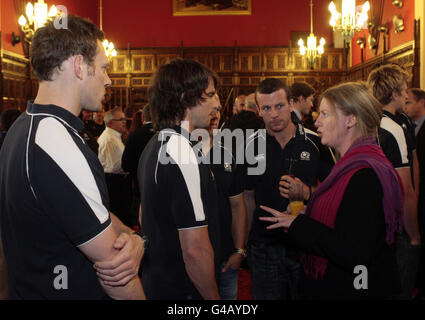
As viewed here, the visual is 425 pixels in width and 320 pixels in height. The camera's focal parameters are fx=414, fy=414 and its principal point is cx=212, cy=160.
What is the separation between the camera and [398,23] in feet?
30.0

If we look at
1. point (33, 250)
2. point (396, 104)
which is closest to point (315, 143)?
point (396, 104)

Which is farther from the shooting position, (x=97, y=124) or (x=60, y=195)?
(x=97, y=124)

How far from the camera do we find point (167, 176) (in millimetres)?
1726

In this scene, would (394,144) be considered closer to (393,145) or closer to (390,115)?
(393,145)

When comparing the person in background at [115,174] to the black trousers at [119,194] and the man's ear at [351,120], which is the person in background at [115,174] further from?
the man's ear at [351,120]

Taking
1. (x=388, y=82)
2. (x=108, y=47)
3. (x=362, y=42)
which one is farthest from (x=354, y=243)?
(x=108, y=47)

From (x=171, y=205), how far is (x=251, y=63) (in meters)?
12.5

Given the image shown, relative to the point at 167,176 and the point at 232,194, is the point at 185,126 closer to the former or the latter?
the point at 167,176

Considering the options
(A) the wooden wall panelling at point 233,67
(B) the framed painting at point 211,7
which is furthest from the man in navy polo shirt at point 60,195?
(B) the framed painting at point 211,7

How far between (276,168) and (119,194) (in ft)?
9.77

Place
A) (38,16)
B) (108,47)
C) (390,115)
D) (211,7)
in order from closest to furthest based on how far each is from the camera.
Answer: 1. (390,115)
2. (38,16)
3. (108,47)
4. (211,7)

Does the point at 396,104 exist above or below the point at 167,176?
above

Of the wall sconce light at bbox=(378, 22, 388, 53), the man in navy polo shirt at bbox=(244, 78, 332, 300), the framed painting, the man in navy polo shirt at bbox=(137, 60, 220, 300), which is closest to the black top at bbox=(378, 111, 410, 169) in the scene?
the man in navy polo shirt at bbox=(244, 78, 332, 300)
